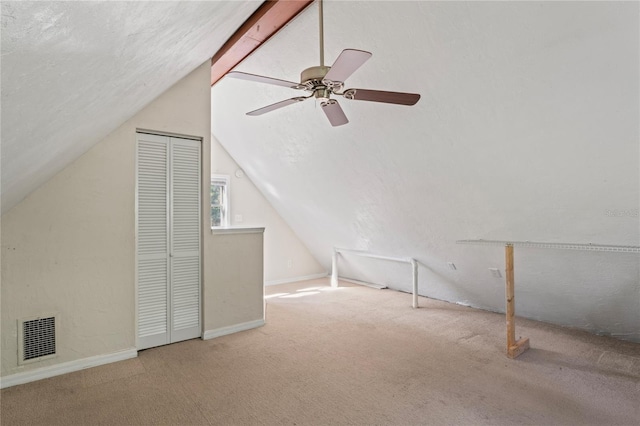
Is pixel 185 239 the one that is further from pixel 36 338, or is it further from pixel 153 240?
pixel 36 338

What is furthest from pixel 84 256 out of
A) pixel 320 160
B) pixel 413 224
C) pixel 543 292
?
pixel 543 292

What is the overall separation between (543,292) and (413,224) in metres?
1.57

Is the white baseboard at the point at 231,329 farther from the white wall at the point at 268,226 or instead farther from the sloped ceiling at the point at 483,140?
the white wall at the point at 268,226

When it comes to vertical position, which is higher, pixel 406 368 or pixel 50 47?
pixel 50 47

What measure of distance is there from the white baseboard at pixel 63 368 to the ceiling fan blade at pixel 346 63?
291cm

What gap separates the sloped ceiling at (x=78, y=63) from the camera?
82cm

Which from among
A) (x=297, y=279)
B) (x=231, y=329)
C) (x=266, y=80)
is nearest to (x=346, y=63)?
(x=266, y=80)

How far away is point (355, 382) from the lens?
8.38 feet

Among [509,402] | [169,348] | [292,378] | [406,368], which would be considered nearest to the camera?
[509,402]

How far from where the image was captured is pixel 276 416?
2.14m

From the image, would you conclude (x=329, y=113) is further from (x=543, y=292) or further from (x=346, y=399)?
(x=543, y=292)

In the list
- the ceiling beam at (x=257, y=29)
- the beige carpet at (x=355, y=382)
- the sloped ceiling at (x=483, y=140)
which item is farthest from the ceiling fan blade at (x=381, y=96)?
the beige carpet at (x=355, y=382)

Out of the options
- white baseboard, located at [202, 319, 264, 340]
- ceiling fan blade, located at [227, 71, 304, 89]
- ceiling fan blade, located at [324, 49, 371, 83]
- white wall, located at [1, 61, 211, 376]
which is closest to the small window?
white baseboard, located at [202, 319, 264, 340]

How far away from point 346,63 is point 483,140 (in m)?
1.54
